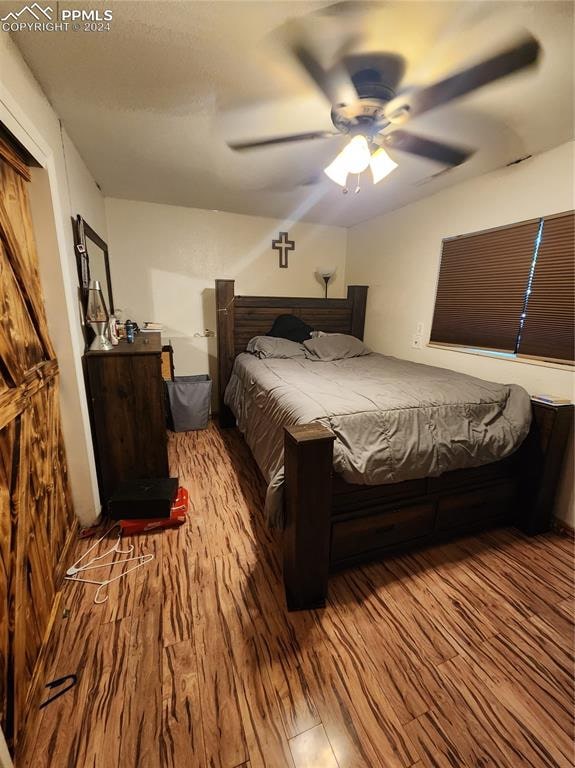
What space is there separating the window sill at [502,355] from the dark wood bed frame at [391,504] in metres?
0.30

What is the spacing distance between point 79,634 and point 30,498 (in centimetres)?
62

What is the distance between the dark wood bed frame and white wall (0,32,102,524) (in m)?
1.27

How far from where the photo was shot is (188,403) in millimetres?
3328

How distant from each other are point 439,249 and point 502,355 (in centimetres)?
110

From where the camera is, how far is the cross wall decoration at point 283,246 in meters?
3.75

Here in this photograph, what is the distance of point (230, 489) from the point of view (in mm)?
2352

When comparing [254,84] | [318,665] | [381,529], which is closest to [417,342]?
[381,529]

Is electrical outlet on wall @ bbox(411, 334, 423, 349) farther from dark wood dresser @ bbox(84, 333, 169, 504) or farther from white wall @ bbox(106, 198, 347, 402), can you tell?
dark wood dresser @ bbox(84, 333, 169, 504)

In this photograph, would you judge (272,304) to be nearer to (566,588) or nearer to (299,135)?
(299,135)

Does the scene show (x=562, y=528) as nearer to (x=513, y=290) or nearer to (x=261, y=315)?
(x=513, y=290)

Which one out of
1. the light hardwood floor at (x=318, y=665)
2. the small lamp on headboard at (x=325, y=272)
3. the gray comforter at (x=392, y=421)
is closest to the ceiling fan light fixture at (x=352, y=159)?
the gray comforter at (x=392, y=421)

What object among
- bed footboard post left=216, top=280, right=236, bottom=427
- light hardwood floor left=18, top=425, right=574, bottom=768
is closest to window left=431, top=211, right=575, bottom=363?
light hardwood floor left=18, top=425, right=574, bottom=768

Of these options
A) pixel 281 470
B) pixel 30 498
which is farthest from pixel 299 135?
pixel 30 498

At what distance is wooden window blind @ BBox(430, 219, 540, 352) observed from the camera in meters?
2.18
